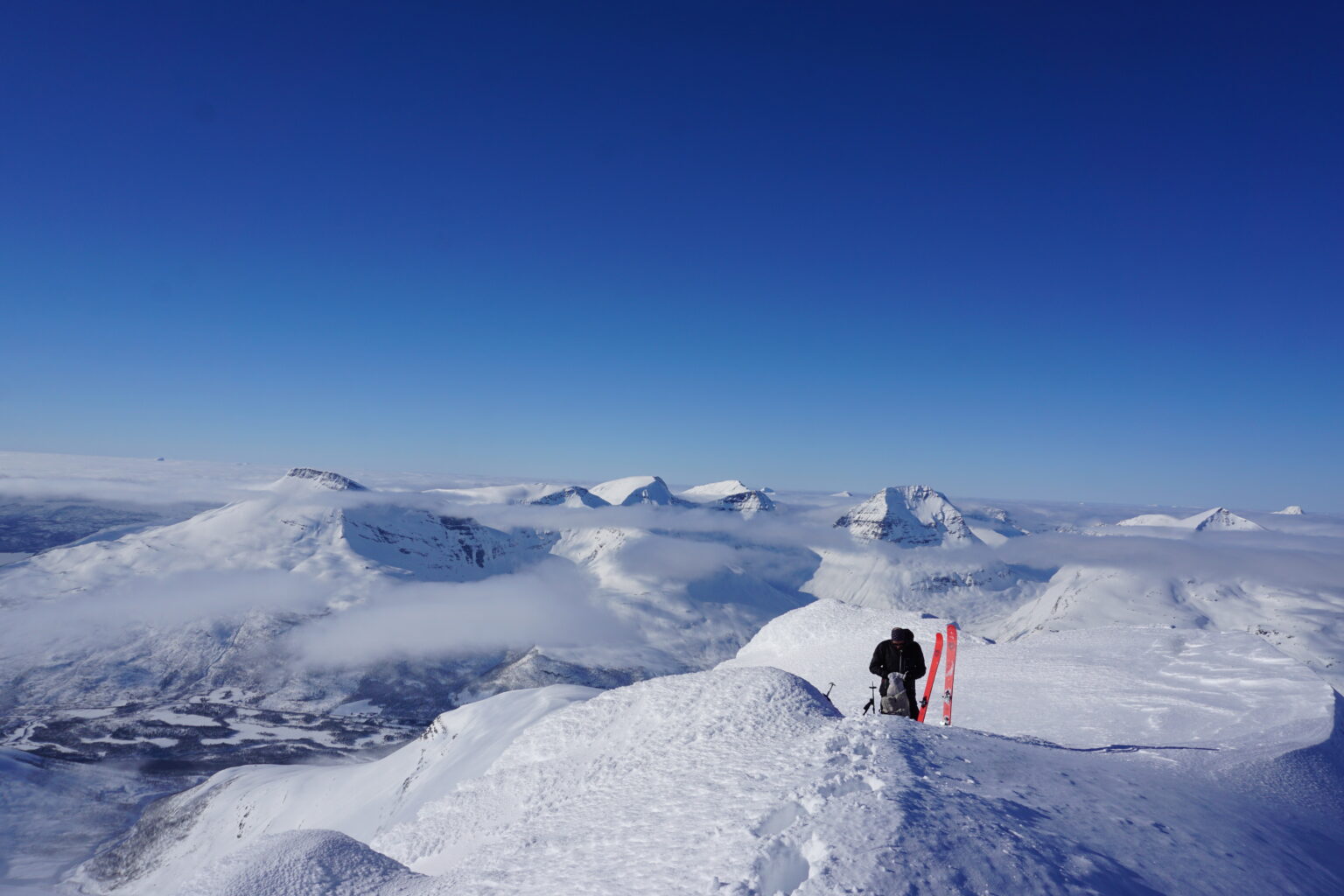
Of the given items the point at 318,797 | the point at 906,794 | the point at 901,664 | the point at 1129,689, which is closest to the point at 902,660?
the point at 901,664

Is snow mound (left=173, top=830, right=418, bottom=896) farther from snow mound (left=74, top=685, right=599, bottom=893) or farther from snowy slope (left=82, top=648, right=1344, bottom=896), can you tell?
snow mound (left=74, top=685, right=599, bottom=893)

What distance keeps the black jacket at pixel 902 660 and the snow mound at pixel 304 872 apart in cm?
1216

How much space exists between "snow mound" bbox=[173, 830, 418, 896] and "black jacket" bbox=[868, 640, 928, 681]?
12.2 m

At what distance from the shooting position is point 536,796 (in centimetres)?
2189

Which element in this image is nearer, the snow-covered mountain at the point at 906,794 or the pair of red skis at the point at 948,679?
the snow-covered mountain at the point at 906,794

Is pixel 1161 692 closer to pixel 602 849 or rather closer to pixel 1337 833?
pixel 1337 833

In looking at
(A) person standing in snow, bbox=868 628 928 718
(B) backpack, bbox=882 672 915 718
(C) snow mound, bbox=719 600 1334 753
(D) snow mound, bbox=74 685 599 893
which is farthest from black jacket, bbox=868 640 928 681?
(D) snow mound, bbox=74 685 599 893

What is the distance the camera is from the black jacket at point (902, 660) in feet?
54.4

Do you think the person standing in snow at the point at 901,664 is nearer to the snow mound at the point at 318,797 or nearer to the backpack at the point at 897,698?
the backpack at the point at 897,698

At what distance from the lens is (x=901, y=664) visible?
54.4 feet

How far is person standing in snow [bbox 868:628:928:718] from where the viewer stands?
16.6 m

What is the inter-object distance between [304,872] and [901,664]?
15.1 m

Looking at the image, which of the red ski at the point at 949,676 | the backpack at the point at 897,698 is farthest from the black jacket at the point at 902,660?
the red ski at the point at 949,676

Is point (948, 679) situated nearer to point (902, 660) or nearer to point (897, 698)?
point (897, 698)
